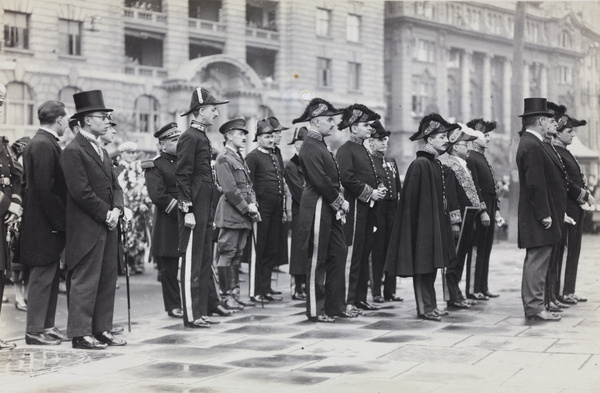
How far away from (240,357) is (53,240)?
196cm

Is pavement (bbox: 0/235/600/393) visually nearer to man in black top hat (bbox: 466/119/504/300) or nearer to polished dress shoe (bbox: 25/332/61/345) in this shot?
polished dress shoe (bbox: 25/332/61/345)

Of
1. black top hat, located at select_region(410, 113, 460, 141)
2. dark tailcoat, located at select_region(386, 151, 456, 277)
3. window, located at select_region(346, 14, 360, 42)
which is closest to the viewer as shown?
dark tailcoat, located at select_region(386, 151, 456, 277)

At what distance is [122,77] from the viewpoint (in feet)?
68.2

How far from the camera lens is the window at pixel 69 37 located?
1711cm

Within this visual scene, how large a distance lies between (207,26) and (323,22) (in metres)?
2.73

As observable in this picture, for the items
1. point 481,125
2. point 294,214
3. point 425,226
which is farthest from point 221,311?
point 481,125

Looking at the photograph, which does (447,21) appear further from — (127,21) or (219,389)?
(219,389)

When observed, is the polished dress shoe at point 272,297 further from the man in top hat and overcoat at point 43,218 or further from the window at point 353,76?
the window at point 353,76

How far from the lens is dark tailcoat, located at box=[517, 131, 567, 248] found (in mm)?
7836

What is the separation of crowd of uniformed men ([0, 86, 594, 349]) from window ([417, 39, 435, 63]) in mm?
13255

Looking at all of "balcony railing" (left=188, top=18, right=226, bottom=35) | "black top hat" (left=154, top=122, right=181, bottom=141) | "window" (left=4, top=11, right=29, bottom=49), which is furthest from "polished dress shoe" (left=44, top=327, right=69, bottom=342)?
"balcony railing" (left=188, top=18, right=226, bottom=35)

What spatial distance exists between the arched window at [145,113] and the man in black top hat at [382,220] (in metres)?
13.1

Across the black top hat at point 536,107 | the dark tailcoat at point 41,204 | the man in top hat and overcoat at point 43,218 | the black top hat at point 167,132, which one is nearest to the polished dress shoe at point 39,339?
the man in top hat and overcoat at point 43,218

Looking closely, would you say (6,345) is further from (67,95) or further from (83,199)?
(67,95)
